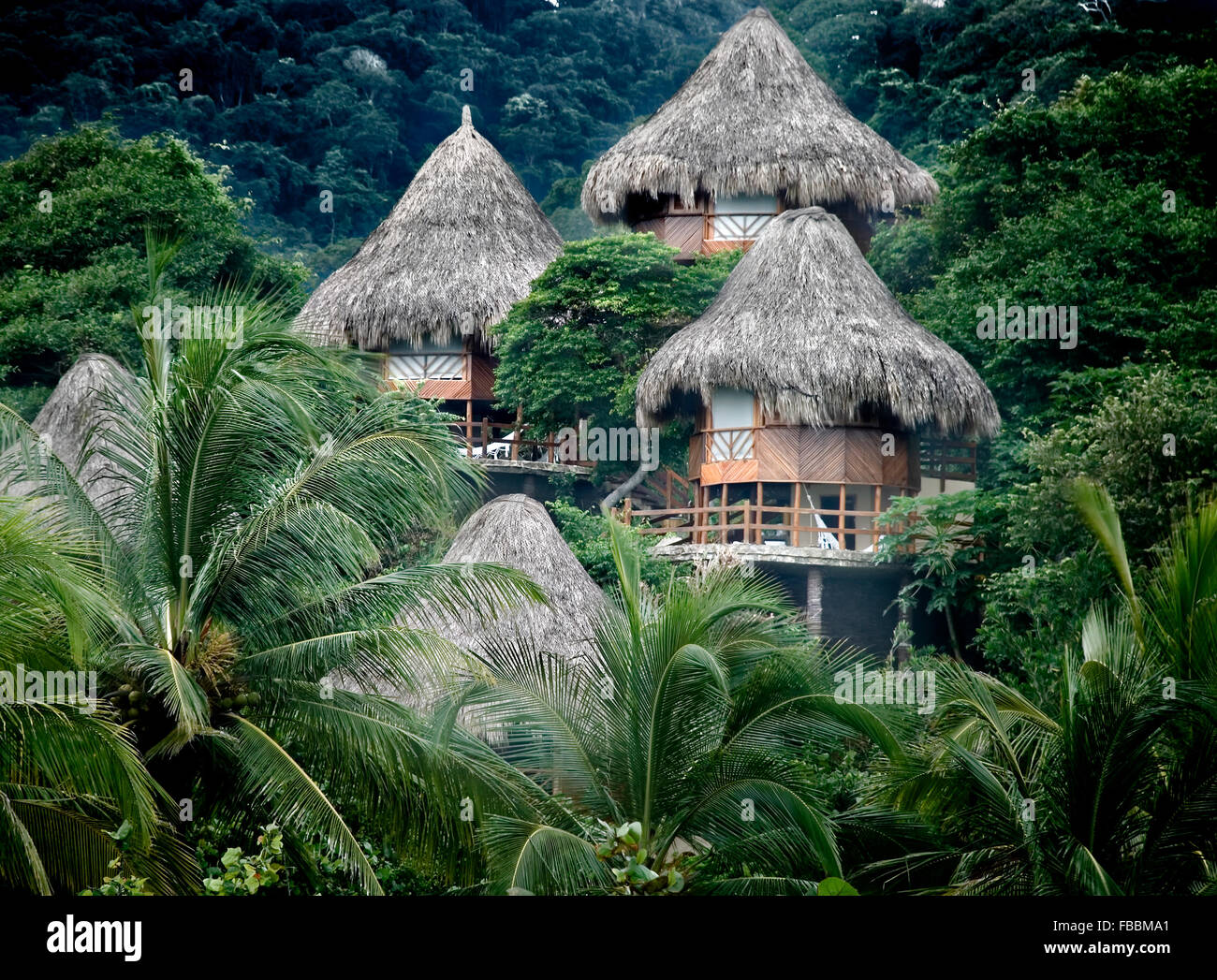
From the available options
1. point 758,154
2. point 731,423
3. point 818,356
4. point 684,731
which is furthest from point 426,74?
point 684,731

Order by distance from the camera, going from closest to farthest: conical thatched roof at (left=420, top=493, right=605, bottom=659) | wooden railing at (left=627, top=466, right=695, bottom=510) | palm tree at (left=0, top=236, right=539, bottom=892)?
palm tree at (left=0, top=236, right=539, bottom=892) → conical thatched roof at (left=420, top=493, right=605, bottom=659) → wooden railing at (left=627, top=466, right=695, bottom=510)

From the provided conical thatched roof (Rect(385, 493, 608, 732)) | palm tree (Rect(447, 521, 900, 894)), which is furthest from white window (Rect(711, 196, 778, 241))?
palm tree (Rect(447, 521, 900, 894))

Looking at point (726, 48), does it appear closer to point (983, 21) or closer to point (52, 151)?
point (983, 21)

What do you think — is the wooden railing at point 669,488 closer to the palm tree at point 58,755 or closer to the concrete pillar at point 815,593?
the concrete pillar at point 815,593

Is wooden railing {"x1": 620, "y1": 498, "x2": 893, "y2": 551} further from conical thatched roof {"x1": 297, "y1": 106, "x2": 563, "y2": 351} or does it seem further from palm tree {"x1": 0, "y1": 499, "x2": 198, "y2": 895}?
palm tree {"x1": 0, "y1": 499, "x2": 198, "y2": 895}

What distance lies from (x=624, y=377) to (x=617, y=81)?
2615cm

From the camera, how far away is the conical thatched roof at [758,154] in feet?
81.7

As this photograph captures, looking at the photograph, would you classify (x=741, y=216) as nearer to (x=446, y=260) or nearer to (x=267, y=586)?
(x=446, y=260)

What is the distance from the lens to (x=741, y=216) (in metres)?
25.6

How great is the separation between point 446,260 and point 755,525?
8071mm

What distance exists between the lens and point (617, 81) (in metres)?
46.8

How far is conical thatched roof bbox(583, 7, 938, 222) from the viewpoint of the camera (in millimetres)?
24906

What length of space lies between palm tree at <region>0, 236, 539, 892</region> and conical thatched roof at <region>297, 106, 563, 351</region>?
Result: 12.8 meters
